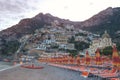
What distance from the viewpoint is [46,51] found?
196625 mm

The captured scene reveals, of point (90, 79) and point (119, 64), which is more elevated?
point (119, 64)

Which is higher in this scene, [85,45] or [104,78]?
[85,45]

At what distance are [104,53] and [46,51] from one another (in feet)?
301

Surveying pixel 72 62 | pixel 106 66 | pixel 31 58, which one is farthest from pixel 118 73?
pixel 31 58

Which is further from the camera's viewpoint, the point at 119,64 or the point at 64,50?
the point at 64,50

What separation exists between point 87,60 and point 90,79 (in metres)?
18.2

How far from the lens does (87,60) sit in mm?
70875

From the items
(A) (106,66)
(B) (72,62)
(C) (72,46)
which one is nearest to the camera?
(A) (106,66)

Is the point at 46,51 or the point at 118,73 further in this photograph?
the point at 46,51

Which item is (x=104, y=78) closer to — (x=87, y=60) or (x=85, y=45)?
(x=87, y=60)

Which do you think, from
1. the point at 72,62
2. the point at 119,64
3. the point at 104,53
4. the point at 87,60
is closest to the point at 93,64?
the point at 87,60

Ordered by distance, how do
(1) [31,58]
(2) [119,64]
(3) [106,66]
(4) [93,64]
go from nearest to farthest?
(2) [119,64]
(3) [106,66]
(4) [93,64]
(1) [31,58]

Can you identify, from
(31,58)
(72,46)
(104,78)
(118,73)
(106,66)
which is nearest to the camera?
(118,73)

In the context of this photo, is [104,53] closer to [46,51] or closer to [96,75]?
[96,75]
